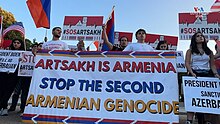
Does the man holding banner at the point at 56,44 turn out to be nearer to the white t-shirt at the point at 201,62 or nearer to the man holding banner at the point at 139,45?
the man holding banner at the point at 139,45

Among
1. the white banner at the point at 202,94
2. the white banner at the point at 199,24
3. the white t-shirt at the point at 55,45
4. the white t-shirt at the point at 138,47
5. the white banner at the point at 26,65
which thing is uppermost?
the white banner at the point at 199,24

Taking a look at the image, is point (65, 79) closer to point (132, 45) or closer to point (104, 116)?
point (104, 116)

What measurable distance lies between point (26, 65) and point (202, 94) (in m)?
3.98

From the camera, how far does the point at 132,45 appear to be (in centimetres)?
477

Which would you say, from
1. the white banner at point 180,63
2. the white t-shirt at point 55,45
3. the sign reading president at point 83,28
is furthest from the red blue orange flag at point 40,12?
the white banner at point 180,63

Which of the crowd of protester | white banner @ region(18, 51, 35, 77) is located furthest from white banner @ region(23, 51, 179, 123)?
white banner @ region(18, 51, 35, 77)

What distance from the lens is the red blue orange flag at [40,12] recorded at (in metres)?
6.73

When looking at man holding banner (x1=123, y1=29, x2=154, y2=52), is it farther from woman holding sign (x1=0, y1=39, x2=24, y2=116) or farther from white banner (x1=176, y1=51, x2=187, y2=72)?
woman holding sign (x1=0, y1=39, x2=24, y2=116)

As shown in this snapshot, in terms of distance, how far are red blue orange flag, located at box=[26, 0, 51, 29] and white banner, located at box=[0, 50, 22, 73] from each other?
111 cm

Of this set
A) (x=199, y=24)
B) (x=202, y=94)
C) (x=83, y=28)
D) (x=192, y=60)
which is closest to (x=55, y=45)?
(x=192, y=60)

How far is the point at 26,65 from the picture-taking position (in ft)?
19.5

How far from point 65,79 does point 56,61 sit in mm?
402

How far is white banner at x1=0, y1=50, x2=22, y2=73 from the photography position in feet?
19.1

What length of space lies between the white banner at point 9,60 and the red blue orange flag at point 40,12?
1.11 m
